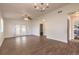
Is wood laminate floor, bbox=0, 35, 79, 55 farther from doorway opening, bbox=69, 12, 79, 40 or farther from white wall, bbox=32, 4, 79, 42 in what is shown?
doorway opening, bbox=69, 12, 79, 40

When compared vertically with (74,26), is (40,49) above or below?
below

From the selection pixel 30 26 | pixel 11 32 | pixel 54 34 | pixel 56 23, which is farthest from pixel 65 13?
pixel 30 26

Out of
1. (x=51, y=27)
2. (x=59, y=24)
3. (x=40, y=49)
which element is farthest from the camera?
(x=51, y=27)

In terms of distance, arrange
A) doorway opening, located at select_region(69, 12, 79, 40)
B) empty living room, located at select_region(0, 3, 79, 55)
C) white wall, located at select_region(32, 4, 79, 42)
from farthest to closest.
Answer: doorway opening, located at select_region(69, 12, 79, 40) < white wall, located at select_region(32, 4, 79, 42) < empty living room, located at select_region(0, 3, 79, 55)

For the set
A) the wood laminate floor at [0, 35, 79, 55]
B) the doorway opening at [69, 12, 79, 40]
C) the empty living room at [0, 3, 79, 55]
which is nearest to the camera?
the wood laminate floor at [0, 35, 79, 55]

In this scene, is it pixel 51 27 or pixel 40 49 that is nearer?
pixel 40 49

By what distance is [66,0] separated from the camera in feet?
3.23

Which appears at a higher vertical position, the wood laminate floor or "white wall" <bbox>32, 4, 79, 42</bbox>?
"white wall" <bbox>32, 4, 79, 42</bbox>

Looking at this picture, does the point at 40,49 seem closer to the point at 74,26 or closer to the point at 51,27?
the point at 51,27

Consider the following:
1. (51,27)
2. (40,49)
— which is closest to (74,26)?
(51,27)

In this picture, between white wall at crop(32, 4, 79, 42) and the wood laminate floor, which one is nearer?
the wood laminate floor

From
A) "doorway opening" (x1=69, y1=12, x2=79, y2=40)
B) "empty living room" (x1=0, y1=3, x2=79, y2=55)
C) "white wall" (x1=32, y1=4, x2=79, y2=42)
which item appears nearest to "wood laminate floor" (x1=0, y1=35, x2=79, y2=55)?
"empty living room" (x1=0, y1=3, x2=79, y2=55)

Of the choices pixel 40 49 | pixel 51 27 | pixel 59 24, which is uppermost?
pixel 59 24

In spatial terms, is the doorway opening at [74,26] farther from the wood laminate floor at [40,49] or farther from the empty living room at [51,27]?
the wood laminate floor at [40,49]
